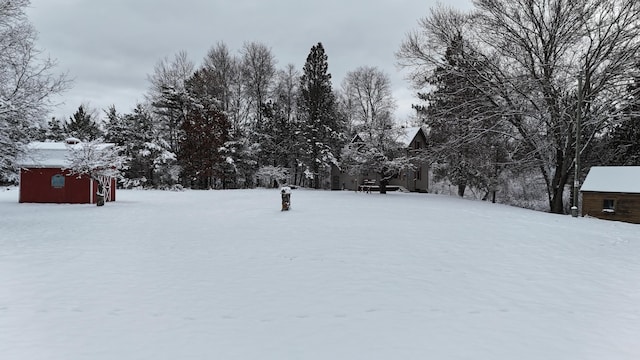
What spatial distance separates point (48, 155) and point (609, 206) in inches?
1309

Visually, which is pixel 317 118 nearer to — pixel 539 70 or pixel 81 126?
pixel 539 70

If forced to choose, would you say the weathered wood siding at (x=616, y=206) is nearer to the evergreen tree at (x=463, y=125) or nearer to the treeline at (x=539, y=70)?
the treeline at (x=539, y=70)

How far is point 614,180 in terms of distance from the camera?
21.4 m

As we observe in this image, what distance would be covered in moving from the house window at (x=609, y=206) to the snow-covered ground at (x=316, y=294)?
9.79m

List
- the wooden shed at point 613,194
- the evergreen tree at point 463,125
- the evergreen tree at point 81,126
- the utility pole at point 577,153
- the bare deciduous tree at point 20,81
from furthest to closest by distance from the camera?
the evergreen tree at point 81,126
the evergreen tree at point 463,125
the wooden shed at point 613,194
the utility pole at point 577,153
the bare deciduous tree at point 20,81

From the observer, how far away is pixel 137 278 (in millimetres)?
7383

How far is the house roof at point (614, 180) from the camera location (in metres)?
20.6

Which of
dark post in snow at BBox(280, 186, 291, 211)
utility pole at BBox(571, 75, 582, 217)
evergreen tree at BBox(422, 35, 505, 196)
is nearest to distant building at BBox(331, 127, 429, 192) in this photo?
evergreen tree at BBox(422, 35, 505, 196)

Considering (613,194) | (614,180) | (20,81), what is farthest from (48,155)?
(614,180)

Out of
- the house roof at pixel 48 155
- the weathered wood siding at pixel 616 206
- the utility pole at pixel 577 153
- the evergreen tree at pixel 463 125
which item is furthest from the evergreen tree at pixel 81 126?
the weathered wood siding at pixel 616 206

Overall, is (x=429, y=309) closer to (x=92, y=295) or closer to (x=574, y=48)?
(x=92, y=295)

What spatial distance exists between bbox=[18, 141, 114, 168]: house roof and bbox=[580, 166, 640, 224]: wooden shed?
92.5ft

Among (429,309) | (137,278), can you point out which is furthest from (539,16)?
(137,278)

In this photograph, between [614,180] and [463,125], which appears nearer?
[614,180]
